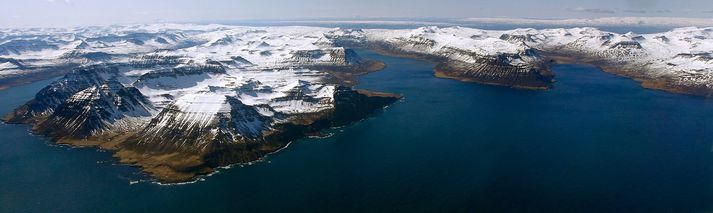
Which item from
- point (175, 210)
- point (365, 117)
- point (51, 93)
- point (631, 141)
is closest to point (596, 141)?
point (631, 141)

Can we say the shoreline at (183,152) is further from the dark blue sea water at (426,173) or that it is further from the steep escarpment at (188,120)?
the dark blue sea water at (426,173)

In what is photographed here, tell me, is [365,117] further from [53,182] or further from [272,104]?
[53,182]

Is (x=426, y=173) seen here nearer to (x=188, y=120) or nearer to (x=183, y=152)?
(x=183, y=152)

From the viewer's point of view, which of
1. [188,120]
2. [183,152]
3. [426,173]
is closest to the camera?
[426,173]

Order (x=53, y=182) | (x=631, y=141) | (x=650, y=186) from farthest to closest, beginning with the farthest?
(x=631, y=141), (x=53, y=182), (x=650, y=186)

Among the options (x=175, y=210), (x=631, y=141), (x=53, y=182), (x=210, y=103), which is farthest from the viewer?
(x=210, y=103)

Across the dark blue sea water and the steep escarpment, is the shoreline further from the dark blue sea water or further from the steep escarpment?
the dark blue sea water

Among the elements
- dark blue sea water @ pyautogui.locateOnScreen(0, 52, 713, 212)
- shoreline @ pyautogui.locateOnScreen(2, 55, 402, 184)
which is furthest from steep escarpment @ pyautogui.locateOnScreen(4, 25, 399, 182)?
dark blue sea water @ pyautogui.locateOnScreen(0, 52, 713, 212)

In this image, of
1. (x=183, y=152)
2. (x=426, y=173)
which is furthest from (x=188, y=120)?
(x=426, y=173)

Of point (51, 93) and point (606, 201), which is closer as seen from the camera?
point (606, 201)

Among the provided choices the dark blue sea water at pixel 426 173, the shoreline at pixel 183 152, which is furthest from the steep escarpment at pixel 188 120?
the dark blue sea water at pixel 426 173
